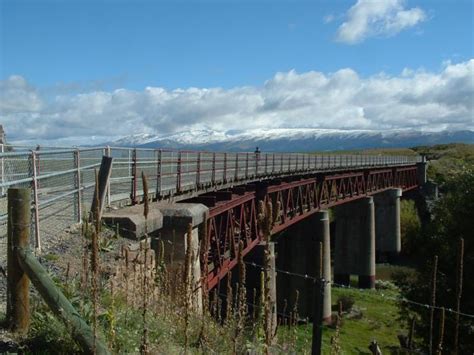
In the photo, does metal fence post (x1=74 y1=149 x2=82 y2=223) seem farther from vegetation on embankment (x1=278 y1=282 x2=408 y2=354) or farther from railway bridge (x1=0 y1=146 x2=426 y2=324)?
vegetation on embankment (x1=278 y1=282 x2=408 y2=354)

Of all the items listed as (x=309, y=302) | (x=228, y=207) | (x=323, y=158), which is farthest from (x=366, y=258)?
(x=228, y=207)

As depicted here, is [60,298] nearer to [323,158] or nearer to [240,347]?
[240,347]

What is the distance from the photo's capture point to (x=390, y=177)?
51.8 m

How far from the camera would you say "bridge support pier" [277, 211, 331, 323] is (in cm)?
3009

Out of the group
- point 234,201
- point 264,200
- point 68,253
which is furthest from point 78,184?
point 234,201

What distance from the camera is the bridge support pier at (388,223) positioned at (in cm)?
4869

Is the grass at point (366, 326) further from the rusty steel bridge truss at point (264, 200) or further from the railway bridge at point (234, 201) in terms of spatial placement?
the rusty steel bridge truss at point (264, 200)

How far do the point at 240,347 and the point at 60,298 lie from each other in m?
1.61

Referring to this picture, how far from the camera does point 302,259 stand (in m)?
32.9

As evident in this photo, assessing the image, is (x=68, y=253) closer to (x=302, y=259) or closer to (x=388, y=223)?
(x=302, y=259)

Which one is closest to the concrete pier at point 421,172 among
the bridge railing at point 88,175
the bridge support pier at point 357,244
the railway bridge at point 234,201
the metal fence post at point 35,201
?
the railway bridge at point 234,201

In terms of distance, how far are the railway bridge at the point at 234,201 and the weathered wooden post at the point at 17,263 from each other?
1.31m

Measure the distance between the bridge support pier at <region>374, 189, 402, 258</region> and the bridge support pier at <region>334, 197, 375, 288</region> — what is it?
7.78m

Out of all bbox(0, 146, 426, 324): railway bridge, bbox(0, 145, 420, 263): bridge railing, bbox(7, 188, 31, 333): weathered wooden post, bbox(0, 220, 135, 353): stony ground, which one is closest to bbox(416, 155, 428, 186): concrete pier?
bbox(0, 146, 426, 324): railway bridge
